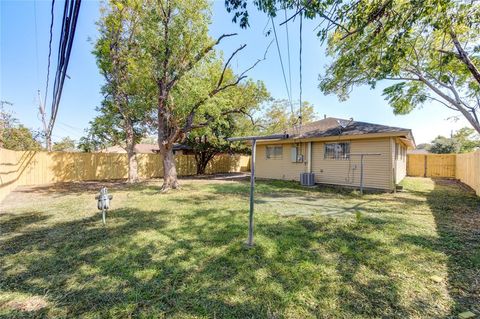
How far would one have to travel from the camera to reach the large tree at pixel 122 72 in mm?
9130

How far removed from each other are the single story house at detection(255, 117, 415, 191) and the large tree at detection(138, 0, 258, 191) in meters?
4.32

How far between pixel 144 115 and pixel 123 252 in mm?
7873

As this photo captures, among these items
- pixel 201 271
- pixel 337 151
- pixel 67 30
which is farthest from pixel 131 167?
pixel 201 271

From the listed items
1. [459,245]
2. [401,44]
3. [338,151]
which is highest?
[401,44]

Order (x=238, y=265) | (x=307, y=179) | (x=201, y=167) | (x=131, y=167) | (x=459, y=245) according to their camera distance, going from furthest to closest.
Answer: (x=201, y=167)
(x=131, y=167)
(x=307, y=179)
(x=459, y=245)
(x=238, y=265)

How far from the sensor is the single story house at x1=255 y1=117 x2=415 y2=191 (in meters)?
9.38

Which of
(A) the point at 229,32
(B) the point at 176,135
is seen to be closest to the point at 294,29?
(A) the point at 229,32

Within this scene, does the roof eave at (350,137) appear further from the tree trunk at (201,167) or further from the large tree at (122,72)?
the tree trunk at (201,167)

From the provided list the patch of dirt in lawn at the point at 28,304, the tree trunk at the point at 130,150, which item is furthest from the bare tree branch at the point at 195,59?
the patch of dirt in lawn at the point at 28,304

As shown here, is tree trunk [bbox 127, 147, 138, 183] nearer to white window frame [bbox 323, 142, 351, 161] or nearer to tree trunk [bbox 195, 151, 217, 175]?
tree trunk [bbox 195, 151, 217, 175]

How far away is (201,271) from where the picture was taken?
2883 mm

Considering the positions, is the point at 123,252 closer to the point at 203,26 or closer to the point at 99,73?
the point at 203,26

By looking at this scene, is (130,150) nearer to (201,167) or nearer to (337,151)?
(201,167)

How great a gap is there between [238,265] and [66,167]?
14275 millimetres
